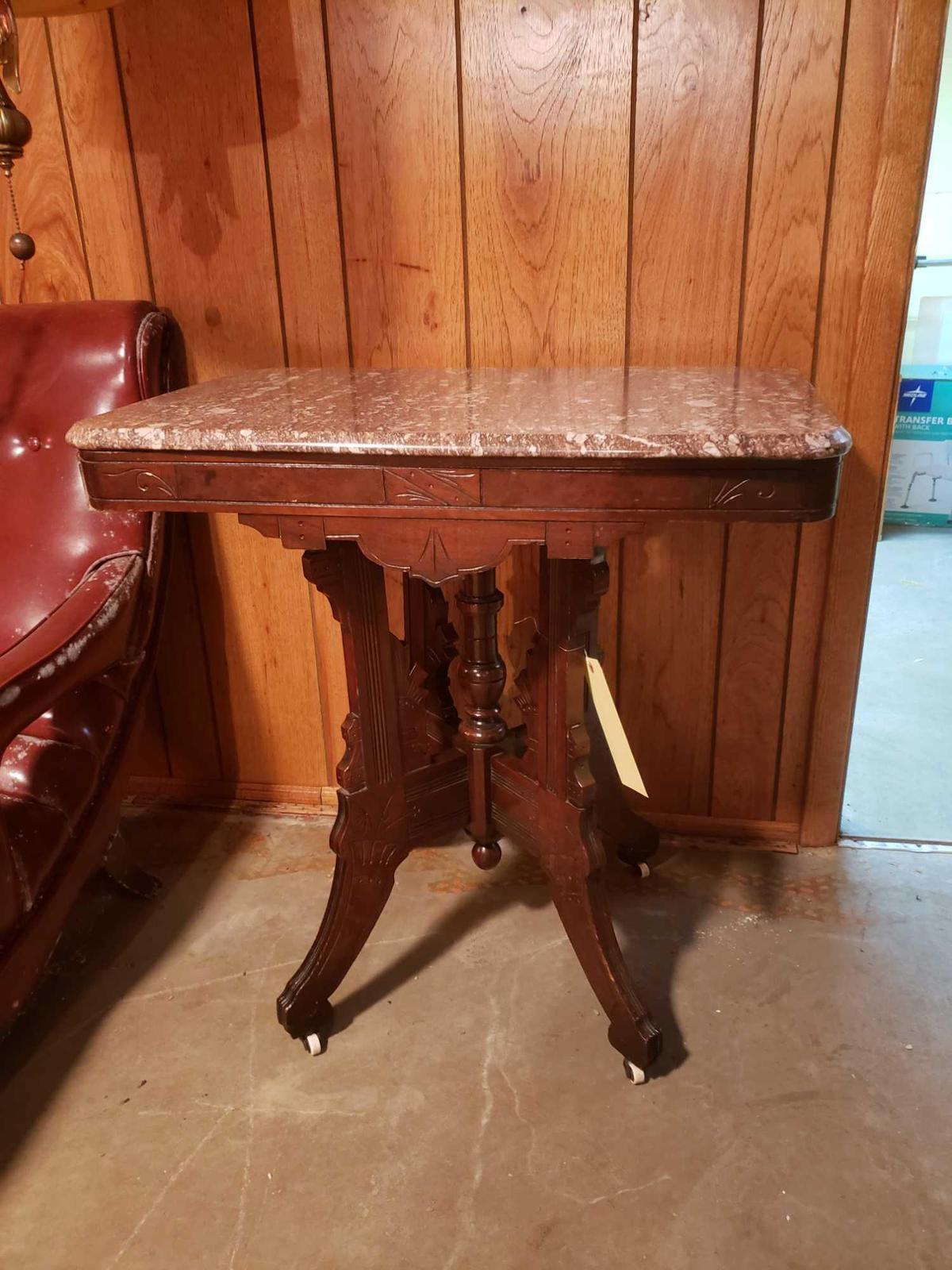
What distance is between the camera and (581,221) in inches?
54.6

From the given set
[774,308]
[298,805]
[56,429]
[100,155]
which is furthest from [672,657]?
[100,155]

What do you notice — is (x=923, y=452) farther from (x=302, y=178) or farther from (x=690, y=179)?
(x=302, y=178)

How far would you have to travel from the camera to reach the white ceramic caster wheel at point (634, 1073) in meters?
1.22

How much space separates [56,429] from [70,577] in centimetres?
24

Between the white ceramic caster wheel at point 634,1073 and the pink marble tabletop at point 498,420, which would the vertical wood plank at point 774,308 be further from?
the white ceramic caster wheel at point 634,1073

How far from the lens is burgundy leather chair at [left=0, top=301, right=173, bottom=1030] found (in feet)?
3.96

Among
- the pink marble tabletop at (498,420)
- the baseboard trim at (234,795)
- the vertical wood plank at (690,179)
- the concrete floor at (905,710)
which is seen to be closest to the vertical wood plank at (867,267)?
the vertical wood plank at (690,179)

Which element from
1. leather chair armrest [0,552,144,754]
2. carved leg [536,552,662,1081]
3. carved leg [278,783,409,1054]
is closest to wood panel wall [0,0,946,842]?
carved leg [536,552,662,1081]

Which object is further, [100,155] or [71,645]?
[100,155]

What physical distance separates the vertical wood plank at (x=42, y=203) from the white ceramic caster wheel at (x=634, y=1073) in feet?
5.05

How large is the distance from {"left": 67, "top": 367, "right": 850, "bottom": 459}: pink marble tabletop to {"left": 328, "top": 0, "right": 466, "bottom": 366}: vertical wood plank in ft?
1.05

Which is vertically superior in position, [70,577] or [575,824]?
[70,577]

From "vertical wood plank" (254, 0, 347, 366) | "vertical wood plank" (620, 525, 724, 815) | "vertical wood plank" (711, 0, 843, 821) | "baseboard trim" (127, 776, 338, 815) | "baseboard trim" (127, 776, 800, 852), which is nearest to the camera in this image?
"vertical wood plank" (711, 0, 843, 821)

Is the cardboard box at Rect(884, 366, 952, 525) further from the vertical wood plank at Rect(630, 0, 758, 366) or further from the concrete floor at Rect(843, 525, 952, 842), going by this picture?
the vertical wood plank at Rect(630, 0, 758, 366)
